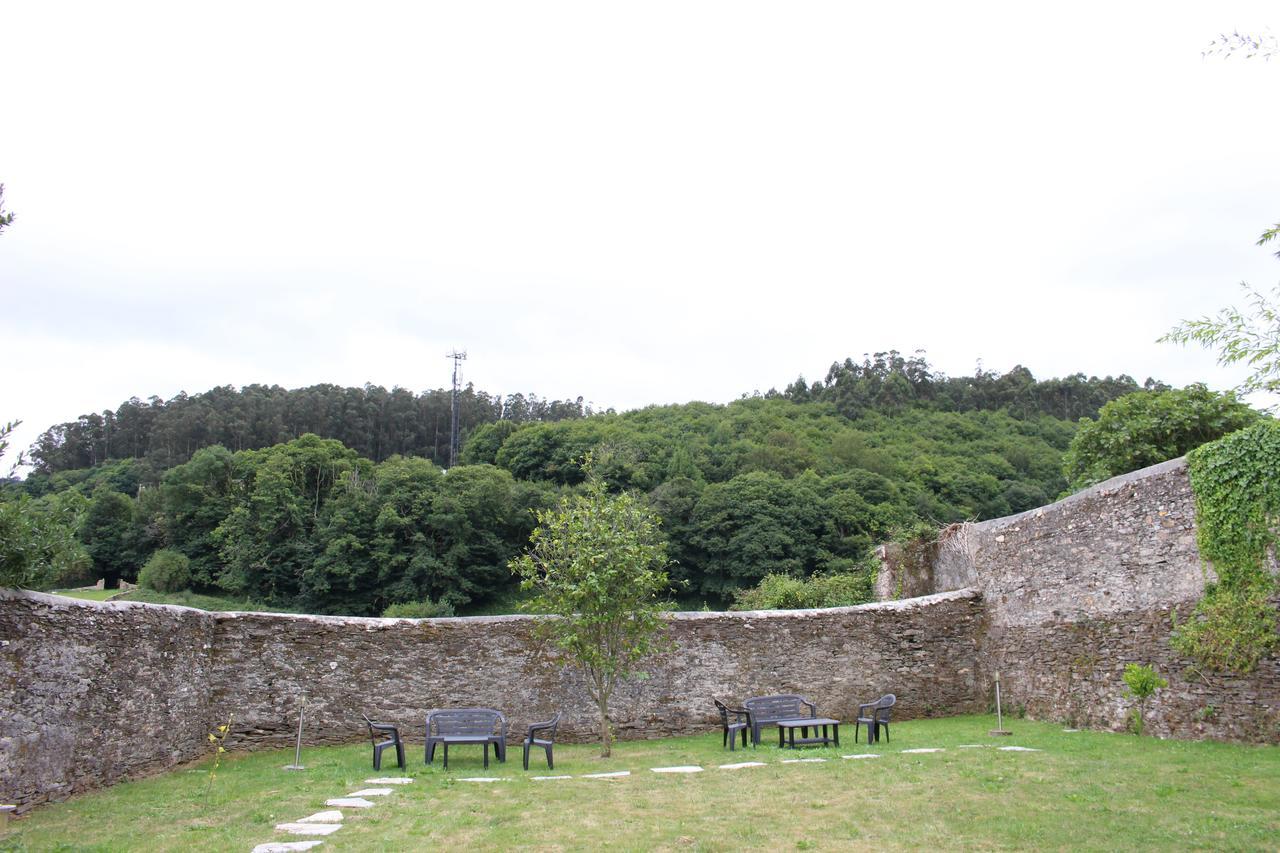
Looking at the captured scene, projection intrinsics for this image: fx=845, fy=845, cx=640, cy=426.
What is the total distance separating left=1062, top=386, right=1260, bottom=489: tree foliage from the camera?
1564cm

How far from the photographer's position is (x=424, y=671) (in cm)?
1124

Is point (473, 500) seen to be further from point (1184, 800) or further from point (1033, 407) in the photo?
point (1184, 800)

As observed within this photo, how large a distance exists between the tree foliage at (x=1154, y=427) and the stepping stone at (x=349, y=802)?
48.6 ft

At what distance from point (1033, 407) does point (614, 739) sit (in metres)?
46.6

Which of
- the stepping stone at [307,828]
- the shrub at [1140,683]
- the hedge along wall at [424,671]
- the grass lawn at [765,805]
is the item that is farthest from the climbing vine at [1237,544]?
the stepping stone at [307,828]

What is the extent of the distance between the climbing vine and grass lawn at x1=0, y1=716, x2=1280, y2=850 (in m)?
1.02

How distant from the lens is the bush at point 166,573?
154ft

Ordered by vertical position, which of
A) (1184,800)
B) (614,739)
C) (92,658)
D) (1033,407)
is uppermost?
(1033,407)

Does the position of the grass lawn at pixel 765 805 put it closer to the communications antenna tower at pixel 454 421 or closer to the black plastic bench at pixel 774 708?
the black plastic bench at pixel 774 708

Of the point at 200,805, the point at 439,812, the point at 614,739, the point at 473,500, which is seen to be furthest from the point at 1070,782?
the point at 473,500

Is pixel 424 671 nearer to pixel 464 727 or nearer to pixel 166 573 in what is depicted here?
pixel 464 727

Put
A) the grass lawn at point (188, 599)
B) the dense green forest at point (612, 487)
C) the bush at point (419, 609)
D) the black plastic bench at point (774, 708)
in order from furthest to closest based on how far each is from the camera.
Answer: the dense green forest at point (612, 487)
the grass lawn at point (188, 599)
the bush at point (419, 609)
the black plastic bench at point (774, 708)

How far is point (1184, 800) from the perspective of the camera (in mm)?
5906

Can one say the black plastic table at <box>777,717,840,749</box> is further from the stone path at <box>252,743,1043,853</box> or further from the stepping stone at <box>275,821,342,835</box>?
the stepping stone at <box>275,821,342,835</box>
